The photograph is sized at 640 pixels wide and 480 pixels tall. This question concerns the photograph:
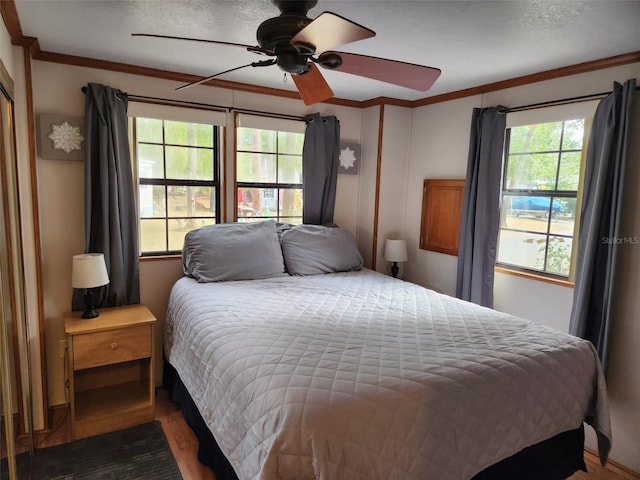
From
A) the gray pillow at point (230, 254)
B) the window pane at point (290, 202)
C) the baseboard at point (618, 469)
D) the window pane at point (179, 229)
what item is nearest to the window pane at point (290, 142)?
the window pane at point (290, 202)

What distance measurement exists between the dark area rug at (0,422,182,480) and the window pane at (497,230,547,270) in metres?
2.59

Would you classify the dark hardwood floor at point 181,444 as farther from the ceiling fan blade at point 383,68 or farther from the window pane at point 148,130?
the ceiling fan blade at point 383,68

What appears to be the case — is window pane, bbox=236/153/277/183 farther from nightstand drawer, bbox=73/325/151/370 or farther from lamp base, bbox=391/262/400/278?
nightstand drawer, bbox=73/325/151/370

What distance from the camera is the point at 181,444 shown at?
2461 millimetres

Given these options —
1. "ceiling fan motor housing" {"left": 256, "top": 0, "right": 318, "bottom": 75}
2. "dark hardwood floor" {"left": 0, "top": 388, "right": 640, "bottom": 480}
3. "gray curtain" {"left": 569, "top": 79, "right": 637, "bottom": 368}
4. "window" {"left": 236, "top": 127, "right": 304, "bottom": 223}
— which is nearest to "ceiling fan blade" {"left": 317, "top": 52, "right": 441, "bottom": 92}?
"ceiling fan motor housing" {"left": 256, "top": 0, "right": 318, "bottom": 75}

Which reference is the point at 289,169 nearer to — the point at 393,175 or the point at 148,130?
the point at 393,175

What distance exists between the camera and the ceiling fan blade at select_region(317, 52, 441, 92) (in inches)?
68.1

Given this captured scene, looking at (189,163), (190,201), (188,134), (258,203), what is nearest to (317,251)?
(258,203)

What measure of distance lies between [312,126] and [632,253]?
2416mm

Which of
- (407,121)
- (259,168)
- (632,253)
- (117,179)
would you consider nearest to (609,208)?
(632,253)

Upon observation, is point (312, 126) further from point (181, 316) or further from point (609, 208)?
point (609, 208)

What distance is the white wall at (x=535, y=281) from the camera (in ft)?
7.83

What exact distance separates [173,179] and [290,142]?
1.06 meters

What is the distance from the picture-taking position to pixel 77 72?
269cm
